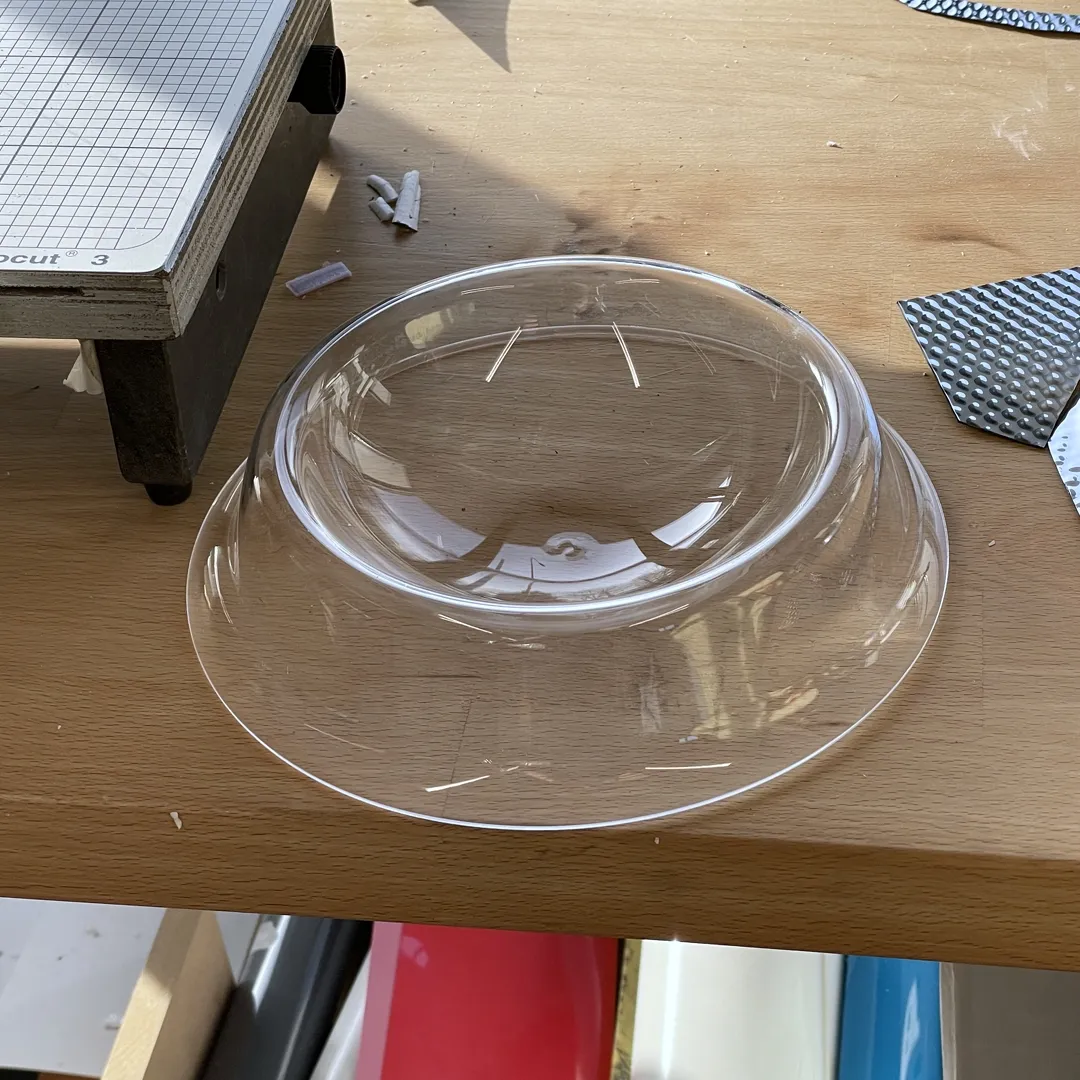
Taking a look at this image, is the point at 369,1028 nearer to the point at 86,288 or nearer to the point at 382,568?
the point at 382,568

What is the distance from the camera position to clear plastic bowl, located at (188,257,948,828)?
456 mm

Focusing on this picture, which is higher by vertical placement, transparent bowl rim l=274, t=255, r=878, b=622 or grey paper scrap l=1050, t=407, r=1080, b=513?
transparent bowl rim l=274, t=255, r=878, b=622

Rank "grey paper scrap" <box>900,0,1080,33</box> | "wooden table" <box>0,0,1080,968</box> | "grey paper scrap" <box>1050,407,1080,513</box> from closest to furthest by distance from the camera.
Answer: "wooden table" <box>0,0,1080,968</box>
"grey paper scrap" <box>1050,407,1080,513</box>
"grey paper scrap" <box>900,0,1080,33</box>

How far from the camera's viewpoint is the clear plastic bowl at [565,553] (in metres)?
0.46

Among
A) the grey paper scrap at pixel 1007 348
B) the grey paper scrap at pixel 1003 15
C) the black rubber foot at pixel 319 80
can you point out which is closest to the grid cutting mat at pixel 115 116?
the black rubber foot at pixel 319 80

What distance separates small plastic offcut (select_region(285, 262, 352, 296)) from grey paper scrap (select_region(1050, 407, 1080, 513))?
37 centimetres

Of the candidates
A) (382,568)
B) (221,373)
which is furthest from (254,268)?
(382,568)

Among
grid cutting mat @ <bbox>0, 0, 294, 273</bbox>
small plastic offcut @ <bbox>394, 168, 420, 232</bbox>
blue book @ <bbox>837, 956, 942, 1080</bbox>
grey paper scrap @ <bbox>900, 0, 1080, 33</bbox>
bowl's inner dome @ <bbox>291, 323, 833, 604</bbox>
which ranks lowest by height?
blue book @ <bbox>837, 956, 942, 1080</bbox>

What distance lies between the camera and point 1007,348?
2.04ft

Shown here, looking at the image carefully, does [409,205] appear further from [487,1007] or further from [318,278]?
[487,1007]

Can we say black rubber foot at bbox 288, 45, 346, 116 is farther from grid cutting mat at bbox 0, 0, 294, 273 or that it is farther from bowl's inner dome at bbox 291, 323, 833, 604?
bowl's inner dome at bbox 291, 323, 833, 604

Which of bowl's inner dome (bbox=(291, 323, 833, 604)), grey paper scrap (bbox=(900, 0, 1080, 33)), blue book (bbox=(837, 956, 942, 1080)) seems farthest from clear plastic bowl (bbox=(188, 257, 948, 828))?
grey paper scrap (bbox=(900, 0, 1080, 33))

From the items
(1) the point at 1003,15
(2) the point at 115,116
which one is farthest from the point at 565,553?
(1) the point at 1003,15

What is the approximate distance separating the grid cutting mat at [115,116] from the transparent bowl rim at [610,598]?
4.1 inches
